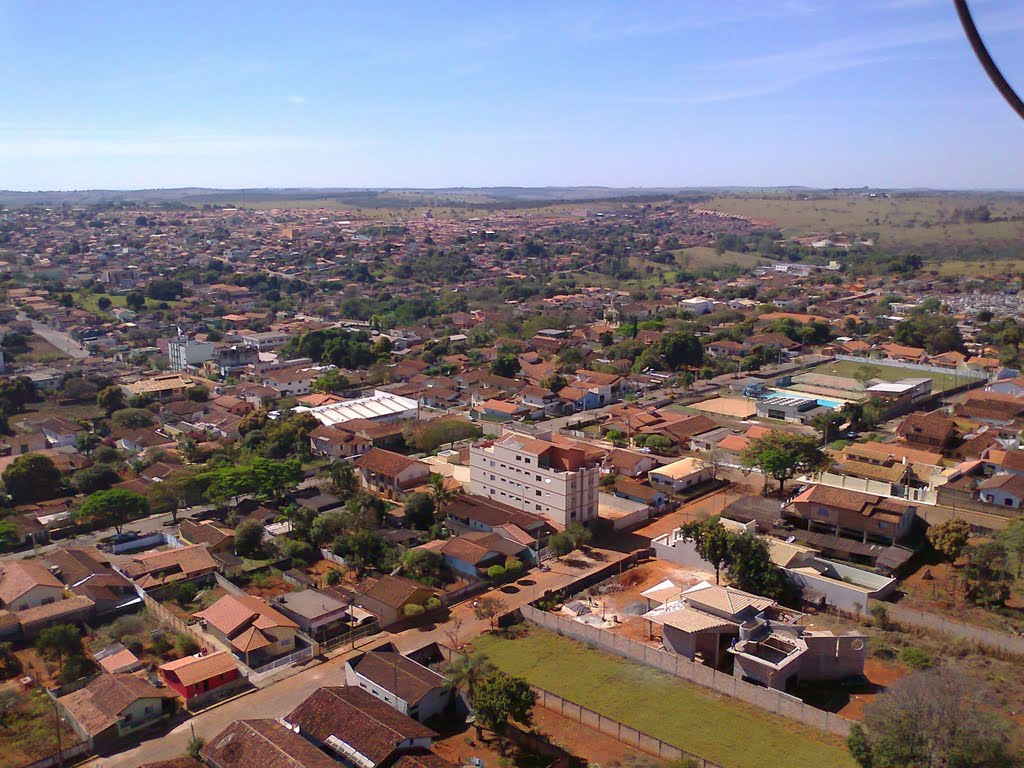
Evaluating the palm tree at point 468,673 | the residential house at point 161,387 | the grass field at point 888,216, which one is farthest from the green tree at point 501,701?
the grass field at point 888,216

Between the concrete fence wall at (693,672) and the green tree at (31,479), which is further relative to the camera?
the green tree at (31,479)

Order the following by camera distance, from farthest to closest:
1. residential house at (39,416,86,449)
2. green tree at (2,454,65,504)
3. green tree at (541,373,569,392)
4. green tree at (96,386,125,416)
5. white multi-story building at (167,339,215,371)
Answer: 1. white multi-story building at (167,339,215,371)
2. green tree at (541,373,569,392)
3. green tree at (96,386,125,416)
4. residential house at (39,416,86,449)
5. green tree at (2,454,65,504)

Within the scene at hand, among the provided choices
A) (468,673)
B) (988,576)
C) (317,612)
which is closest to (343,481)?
(317,612)

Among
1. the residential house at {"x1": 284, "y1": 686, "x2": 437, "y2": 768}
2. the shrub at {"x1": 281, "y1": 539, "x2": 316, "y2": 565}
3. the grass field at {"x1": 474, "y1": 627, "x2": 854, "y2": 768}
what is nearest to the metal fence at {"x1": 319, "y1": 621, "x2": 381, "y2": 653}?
the grass field at {"x1": 474, "y1": 627, "x2": 854, "y2": 768}

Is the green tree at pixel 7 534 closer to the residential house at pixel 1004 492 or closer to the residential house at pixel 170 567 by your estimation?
the residential house at pixel 170 567

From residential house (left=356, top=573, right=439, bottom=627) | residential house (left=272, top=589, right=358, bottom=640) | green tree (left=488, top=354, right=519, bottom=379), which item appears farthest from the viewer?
green tree (left=488, top=354, right=519, bottom=379)

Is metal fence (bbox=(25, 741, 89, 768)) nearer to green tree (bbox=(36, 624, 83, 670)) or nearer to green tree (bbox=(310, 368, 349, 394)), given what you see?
green tree (bbox=(36, 624, 83, 670))

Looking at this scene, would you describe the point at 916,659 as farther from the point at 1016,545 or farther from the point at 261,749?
the point at 261,749
